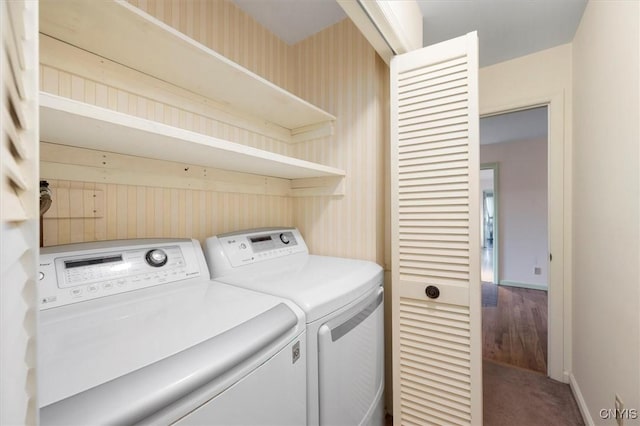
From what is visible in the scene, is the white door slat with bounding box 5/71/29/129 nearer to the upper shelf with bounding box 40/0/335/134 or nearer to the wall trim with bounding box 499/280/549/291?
the upper shelf with bounding box 40/0/335/134

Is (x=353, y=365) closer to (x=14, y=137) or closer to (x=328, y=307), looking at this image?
(x=328, y=307)

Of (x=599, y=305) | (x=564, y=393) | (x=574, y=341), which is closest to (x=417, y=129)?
(x=599, y=305)

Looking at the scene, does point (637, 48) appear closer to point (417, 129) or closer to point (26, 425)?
point (417, 129)

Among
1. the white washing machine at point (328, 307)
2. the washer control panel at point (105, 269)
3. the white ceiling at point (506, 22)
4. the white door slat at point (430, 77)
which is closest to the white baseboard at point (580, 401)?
the white washing machine at point (328, 307)

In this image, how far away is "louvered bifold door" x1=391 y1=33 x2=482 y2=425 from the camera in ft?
3.89

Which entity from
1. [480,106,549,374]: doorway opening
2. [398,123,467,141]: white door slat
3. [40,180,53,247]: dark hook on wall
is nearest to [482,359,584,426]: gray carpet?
[480,106,549,374]: doorway opening

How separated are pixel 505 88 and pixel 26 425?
9.76ft

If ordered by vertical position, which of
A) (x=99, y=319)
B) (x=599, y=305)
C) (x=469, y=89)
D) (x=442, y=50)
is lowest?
(x=599, y=305)

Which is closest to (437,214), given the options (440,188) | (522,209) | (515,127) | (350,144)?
(440,188)

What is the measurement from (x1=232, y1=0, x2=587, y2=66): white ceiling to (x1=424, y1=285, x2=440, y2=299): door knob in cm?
162

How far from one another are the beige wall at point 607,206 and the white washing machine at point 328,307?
39.6 inches

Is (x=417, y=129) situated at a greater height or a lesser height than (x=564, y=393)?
greater

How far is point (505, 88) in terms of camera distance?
87.0 inches

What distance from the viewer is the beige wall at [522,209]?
14.1ft
